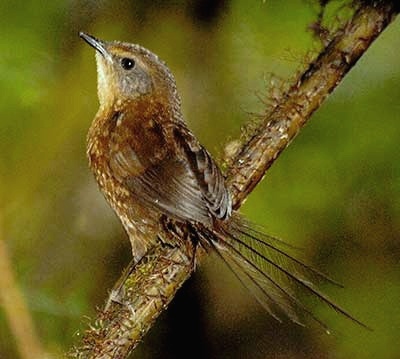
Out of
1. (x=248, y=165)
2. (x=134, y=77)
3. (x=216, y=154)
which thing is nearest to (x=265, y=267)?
(x=248, y=165)

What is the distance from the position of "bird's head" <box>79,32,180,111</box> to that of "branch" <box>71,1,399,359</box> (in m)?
0.39

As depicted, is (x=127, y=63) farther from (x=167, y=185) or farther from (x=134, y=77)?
(x=167, y=185)

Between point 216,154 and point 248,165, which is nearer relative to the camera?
point 248,165

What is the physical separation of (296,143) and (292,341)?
0.62 metres

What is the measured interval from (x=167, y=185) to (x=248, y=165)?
0.56ft

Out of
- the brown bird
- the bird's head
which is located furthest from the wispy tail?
the bird's head

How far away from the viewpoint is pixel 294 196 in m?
2.62

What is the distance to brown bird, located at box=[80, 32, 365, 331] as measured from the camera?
1.80m

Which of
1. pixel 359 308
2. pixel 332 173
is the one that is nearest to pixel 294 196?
pixel 332 173

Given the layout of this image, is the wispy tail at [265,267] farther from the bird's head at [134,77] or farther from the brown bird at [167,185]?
the bird's head at [134,77]

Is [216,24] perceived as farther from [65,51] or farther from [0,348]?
[0,348]

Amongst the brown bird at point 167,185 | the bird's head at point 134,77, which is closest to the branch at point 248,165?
the brown bird at point 167,185

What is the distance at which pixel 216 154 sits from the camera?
2.60 meters

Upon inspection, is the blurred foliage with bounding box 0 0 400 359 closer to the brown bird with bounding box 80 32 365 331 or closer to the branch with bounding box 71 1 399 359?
the brown bird with bounding box 80 32 365 331
